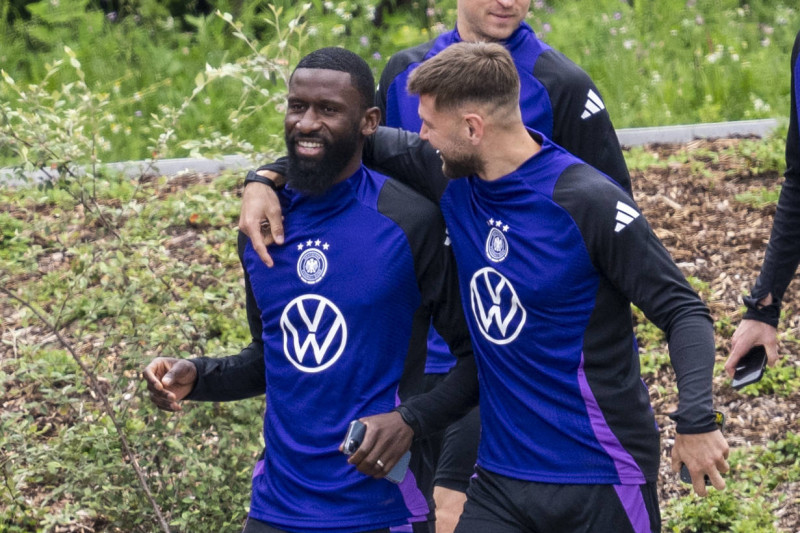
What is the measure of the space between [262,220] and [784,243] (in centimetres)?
177

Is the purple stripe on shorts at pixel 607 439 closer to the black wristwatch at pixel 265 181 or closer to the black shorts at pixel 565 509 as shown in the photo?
the black shorts at pixel 565 509

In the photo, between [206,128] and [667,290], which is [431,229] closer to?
[667,290]

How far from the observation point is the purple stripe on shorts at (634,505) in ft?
10.9

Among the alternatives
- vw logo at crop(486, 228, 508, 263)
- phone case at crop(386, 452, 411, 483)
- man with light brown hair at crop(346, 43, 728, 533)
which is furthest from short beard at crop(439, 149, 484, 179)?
phone case at crop(386, 452, 411, 483)

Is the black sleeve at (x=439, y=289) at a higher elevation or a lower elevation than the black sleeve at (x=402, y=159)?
lower

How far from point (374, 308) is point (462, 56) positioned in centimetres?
76

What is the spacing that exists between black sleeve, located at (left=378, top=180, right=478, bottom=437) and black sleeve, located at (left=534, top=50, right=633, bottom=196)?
746 millimetres

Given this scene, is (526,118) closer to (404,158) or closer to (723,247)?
(404,158)

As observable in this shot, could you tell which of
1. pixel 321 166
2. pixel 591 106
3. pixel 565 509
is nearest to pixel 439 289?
pixel 321 166

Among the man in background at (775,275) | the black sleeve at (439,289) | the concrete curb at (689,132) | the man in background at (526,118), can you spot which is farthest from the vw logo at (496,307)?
the concrete curb at (689,132)

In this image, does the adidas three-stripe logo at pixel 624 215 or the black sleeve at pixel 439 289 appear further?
the black sleeve at pixel 439 289

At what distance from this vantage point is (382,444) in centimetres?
329

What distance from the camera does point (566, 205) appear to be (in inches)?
129

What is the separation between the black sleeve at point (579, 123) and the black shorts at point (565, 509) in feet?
3.89
